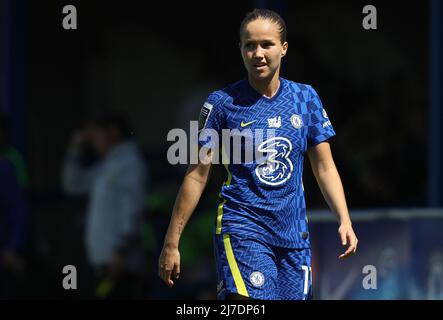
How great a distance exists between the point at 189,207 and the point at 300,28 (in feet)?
22.6

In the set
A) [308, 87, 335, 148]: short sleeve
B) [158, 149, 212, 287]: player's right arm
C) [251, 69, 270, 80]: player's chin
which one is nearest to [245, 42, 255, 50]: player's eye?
[251, 69, 270, 80]: player's chin

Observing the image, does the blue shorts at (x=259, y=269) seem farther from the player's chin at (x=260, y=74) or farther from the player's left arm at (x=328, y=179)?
the player's chin at (x=260, y=74)

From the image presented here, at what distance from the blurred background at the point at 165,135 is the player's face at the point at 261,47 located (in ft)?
10.3

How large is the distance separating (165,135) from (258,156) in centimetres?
749

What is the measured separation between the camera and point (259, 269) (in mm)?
6059

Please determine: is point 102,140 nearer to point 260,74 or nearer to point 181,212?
point 181,212

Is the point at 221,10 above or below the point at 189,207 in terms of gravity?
above

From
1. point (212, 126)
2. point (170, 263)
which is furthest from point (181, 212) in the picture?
point (212, 126)

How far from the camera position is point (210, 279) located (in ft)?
35.6

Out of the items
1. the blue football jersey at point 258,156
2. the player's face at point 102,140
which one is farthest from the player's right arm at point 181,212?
the player's face at point 102,140

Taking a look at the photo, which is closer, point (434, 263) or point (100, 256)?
point (434, 263)
